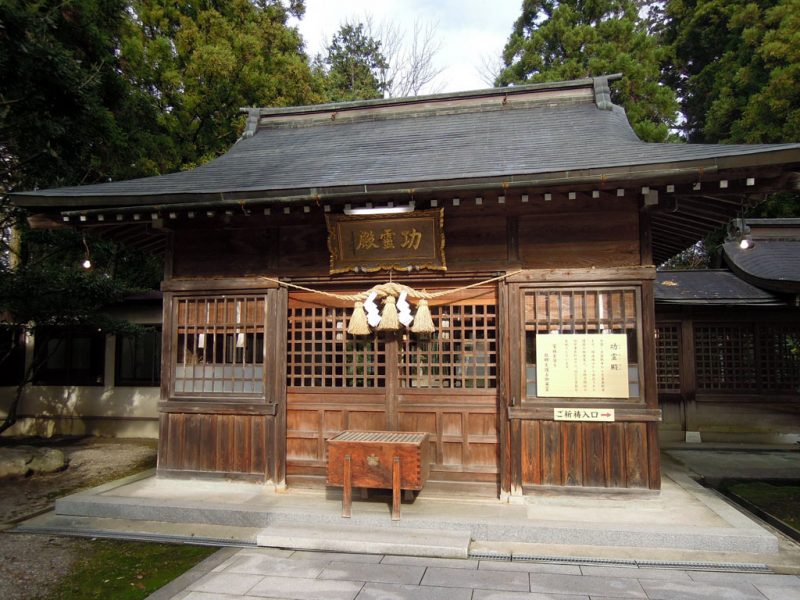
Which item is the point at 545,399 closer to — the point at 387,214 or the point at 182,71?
the point at 387,214

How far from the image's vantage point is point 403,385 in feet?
21.7

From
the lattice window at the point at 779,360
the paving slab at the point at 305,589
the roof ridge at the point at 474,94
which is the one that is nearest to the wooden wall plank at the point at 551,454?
the paving slab at the point at 305,589

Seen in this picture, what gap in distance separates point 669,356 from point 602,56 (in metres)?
12.6

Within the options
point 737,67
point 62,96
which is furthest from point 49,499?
point 737,67

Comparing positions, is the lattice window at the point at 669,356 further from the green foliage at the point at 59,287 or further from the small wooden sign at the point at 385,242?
the green foliage at the point at 59,287

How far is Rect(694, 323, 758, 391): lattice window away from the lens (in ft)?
36.9

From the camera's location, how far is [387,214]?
632cm

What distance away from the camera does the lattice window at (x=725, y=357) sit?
11250mm

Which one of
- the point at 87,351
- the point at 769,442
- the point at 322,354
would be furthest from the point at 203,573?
the point at 769,442

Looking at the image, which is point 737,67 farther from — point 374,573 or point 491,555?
point 374,573

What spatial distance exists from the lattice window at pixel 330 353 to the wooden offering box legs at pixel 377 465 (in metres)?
1.21

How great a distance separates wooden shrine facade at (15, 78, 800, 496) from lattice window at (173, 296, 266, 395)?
27 mm

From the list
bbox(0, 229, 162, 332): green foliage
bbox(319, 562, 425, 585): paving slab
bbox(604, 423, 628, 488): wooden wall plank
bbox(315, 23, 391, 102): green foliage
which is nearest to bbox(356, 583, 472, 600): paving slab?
bbox(319, 562, 425, 585): paving slab

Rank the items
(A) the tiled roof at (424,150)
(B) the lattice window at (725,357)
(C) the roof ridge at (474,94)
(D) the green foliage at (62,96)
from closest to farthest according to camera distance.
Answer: (A) the tiled roof at (424,150) → (D) the green foliage at (62,96) → (C) the roof ridge at (474,94) → (B) the lattice window at (725,357)
